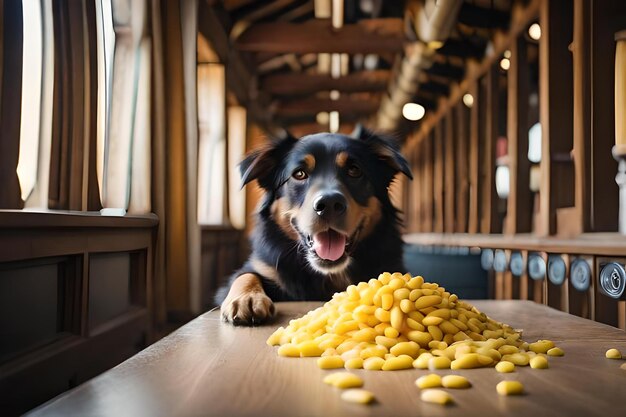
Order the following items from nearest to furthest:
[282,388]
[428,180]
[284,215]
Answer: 1. [282,388]
2. [284,215]
3. [428,180]

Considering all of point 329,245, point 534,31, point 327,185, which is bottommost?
point 329,245

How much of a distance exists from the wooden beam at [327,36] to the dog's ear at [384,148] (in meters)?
3.23

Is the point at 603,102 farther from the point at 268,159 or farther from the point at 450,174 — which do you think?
the point at 450,174

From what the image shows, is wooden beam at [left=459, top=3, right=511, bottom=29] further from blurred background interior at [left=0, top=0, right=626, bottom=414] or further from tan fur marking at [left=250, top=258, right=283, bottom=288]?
tan fur marking at [left=250, top=258, right=283, bottom=288]

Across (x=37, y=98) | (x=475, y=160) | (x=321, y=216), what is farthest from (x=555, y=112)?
(x=37, y=98)

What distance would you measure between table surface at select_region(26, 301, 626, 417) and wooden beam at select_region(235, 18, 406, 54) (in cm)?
461

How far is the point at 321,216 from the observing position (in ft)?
7.42

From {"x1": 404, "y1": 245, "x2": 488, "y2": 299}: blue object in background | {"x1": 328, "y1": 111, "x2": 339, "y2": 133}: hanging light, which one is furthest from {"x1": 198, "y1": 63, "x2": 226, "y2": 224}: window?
{"x1": 328, "y1": 111, "x2": 339, "y2": 133}: hanging light

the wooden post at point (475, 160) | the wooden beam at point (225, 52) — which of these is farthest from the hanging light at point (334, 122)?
the wooden post at point (475, 160)

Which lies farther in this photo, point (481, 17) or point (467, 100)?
point (467, 100)

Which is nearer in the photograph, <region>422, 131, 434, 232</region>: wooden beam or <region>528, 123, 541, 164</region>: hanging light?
<region>528, 123, 541, 164</region>: hanging light

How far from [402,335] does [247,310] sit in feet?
1.92

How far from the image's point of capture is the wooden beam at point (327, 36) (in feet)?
18.5

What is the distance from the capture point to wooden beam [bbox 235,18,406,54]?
5.63 m
